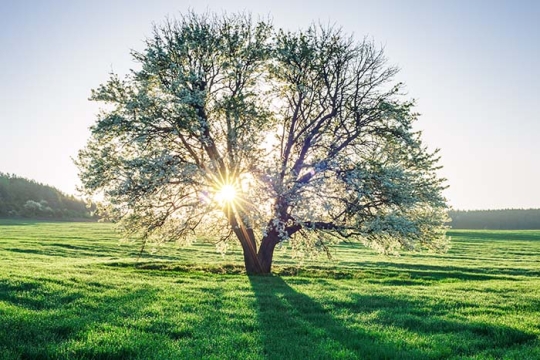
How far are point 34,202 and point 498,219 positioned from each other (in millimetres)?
157220

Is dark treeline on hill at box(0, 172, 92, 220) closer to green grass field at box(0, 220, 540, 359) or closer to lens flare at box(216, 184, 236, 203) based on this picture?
lens flare at box(216, 184, 236, 203)

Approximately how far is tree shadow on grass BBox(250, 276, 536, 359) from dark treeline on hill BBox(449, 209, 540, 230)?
475 ft

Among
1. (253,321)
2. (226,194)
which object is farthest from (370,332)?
(226,194)

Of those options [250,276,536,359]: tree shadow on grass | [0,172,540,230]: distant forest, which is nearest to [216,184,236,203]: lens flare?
[250,276,536,359]: tree shadow on grass

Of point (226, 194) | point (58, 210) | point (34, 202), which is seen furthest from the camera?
point (58, 210)

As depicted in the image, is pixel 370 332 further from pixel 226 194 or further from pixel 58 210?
pixel 58 210

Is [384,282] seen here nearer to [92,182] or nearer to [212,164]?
[212,164]

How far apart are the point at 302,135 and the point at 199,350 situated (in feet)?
57.7

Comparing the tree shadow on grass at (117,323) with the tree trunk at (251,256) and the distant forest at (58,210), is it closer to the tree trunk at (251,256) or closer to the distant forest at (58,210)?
the tree trunk at (251,256)

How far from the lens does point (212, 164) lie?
2259 centimetres

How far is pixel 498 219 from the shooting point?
15200 centimetres

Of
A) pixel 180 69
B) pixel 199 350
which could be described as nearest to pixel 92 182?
pixel 180 69

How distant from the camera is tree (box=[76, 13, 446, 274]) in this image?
21703 mm

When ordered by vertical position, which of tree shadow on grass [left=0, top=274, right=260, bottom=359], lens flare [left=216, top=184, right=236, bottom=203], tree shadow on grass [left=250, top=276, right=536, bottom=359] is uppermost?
lens flare [left=216, top=184, right=236, bottom=203]
